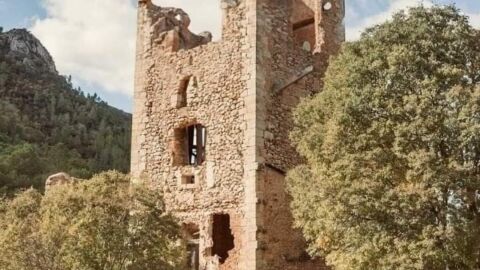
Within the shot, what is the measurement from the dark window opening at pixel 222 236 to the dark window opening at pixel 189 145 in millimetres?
1678

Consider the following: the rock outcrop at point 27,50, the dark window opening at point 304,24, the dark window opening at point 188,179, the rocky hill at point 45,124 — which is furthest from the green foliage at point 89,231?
the rock outcrop at point 27,50

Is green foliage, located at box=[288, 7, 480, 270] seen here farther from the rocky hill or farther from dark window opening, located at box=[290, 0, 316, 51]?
the rocky hill

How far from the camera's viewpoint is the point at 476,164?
12398 millimetres

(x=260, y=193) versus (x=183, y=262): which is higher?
(x=260, y=193)

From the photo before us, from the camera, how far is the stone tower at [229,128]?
53.4ft

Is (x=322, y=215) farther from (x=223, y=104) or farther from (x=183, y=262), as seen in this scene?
(x=223, y=104)

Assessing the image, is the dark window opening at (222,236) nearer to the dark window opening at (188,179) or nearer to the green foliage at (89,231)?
the dark window opening at (188,179)

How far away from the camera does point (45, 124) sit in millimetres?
47312

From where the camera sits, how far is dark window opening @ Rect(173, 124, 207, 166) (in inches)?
704

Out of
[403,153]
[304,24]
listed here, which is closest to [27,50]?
[304,24]

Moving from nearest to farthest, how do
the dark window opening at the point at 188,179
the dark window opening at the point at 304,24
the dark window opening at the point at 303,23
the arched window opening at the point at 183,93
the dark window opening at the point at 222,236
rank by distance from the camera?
the dark window opening at the point at 222,236 < the dark window opening at the point at 188,179 < the arched window opening at the point at 183,93 < the dark window opening at the point at 304,24 < the dark window opening at the point at 303,23

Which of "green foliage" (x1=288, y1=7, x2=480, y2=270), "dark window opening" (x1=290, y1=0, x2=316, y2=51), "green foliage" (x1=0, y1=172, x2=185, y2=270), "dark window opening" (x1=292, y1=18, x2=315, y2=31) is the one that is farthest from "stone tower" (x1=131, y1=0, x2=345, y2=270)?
"green foliage" (x1=0, y1=172, x2=185, y2=270)

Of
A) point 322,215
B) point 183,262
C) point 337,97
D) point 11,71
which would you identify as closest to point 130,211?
point 183,262

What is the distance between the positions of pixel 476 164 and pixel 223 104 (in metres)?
6.70
